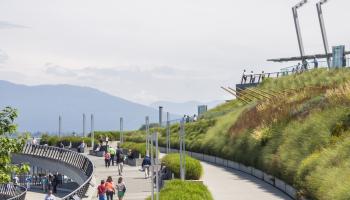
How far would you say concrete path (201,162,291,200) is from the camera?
27.2 meters

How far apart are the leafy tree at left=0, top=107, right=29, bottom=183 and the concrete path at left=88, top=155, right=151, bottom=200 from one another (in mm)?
11899

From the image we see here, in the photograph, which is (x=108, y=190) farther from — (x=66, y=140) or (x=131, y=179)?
(x=66, y=140)

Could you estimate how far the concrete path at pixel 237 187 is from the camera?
27200 millimetres

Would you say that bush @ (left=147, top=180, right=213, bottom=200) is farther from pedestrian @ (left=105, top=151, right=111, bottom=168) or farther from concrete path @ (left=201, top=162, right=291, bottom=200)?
pedestrian @ (left=105, top=151, right=111, bottom=168)

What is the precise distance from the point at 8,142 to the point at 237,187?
14170 millimetres

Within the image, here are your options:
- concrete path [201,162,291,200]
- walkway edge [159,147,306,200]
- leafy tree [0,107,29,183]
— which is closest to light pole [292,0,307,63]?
walkway edge [159,147,306,200]

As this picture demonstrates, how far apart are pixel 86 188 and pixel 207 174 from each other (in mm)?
7983

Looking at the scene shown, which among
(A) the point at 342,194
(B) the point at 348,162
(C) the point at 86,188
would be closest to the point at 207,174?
(C) the point at 86,188

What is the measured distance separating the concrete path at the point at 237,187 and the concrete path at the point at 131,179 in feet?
9.83

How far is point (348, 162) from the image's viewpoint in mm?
21297

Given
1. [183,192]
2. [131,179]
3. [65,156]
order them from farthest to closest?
[65,156], [131,179], [183,192]

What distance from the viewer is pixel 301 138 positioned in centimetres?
2861

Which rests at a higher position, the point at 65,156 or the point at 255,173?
the point at 65,156

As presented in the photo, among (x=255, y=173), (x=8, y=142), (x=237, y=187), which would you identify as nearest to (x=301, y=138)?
(x=237, y=187)
